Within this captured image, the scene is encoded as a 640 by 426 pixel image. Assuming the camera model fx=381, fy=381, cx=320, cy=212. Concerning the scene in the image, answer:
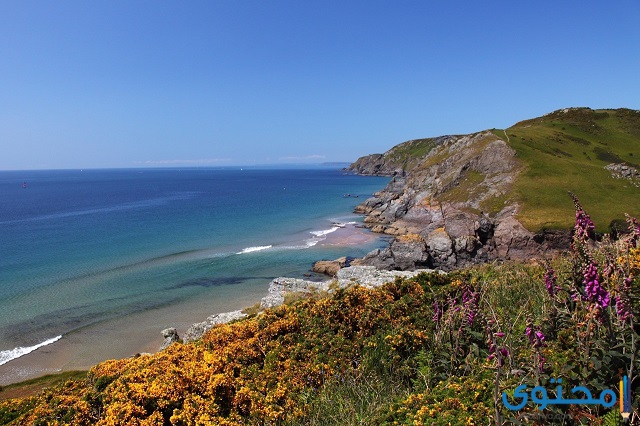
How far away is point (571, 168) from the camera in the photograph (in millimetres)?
68500

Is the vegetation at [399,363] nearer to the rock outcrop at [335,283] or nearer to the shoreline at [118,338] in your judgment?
the rock outcrop at [335,283]

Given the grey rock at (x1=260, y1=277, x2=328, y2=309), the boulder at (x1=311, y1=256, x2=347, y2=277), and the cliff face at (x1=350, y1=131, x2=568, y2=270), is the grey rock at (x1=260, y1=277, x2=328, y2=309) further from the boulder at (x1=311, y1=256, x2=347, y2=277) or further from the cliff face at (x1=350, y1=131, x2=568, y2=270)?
the cliff face at (x1=350, y1=131, x2=568, y2=270)

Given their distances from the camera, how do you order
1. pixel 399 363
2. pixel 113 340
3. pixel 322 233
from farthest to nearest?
pixel 322 233, pixel 113 340, pixel 399 363

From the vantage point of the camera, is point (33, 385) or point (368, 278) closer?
point (33, 385)

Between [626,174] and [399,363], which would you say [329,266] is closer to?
[399,363]

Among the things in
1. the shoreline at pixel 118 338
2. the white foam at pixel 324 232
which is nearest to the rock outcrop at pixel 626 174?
the white foam at pixel 324 232

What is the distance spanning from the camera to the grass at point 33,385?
2190 cm

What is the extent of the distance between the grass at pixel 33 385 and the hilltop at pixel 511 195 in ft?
105

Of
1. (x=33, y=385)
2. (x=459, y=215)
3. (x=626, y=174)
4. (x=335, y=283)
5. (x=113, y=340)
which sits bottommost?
(x=113, y=340)

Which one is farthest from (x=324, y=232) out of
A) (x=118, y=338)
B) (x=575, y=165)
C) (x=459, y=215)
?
(x=575, y=165)

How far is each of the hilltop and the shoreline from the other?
18.7 metres

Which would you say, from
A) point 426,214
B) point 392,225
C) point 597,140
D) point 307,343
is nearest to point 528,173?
point 426,214

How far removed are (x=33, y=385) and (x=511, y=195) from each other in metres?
61.8

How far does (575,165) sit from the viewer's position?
70.6 metres
